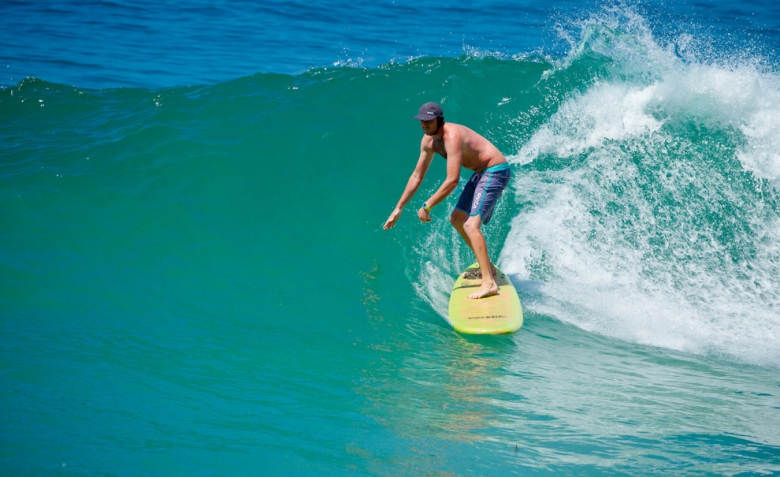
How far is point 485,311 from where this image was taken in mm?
5984

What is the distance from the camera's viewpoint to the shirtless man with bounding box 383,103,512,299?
5898 millimetres

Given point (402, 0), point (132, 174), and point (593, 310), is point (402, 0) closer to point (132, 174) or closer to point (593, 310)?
point (132, 174)

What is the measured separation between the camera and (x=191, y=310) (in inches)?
228

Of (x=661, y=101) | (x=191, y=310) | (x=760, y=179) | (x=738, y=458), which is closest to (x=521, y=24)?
(x=661, y=101)

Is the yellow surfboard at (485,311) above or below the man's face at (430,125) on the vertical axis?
below

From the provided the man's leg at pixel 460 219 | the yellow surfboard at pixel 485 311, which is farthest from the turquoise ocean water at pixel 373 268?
the man's leg at pixel 460 219

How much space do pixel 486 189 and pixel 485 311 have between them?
1132mm

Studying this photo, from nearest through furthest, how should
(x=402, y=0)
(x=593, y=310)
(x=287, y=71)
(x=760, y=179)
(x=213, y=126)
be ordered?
(x=593, y=310)
(x=760, y=179)
(x=213, y=126)
(x=287, y=71)
(x=402, y=0)

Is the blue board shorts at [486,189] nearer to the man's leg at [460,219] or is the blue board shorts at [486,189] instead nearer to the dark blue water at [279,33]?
the man's leg at [460,219]

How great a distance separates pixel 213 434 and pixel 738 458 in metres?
3.00

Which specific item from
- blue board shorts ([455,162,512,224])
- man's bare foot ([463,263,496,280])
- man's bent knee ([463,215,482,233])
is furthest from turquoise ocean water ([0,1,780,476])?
blue board shorts ([455,162,512,224])

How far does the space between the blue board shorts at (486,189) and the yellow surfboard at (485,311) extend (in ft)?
2.33

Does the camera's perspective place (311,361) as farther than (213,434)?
Yes

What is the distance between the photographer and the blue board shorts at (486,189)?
6270 mm
